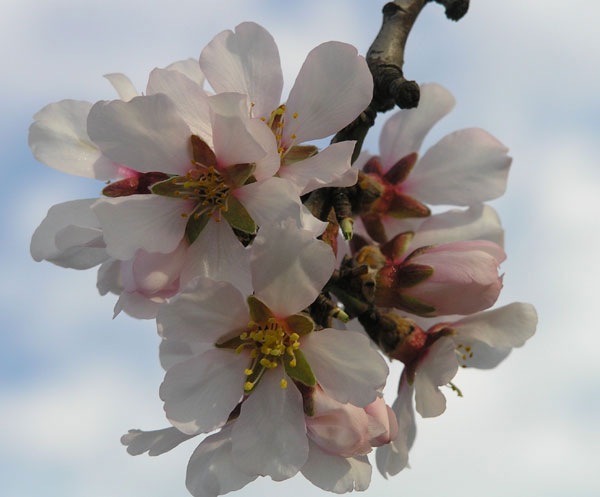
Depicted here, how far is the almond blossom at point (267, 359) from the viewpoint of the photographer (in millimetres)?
1641

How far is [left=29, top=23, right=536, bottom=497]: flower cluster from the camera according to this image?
5.41ft

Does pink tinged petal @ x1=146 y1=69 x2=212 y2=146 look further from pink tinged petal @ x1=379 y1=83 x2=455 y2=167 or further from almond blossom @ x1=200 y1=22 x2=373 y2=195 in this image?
pink tinged petal @ x1=379 y1=83 x2=455 y2=167

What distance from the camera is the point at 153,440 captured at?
192 centimetres

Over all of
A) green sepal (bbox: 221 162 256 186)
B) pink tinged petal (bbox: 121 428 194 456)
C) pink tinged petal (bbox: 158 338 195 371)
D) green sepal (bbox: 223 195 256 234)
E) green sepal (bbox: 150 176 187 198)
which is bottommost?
pink tinged petal (bbox: 121 428 194 456)

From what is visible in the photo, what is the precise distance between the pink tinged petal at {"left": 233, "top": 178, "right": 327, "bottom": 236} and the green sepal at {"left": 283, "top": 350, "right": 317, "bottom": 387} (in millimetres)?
335

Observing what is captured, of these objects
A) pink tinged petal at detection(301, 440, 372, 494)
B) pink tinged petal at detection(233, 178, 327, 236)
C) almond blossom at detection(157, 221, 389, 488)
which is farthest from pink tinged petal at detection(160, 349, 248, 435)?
pink tinged petal at detection(233, 178, 327, 236)

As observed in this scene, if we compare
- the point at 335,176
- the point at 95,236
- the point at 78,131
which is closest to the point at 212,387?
the point at 95,236

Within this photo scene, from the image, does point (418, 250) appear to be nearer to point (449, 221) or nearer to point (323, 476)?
point (449, 221)

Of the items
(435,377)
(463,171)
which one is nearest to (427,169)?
(463,171)

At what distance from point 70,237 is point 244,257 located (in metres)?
0.45

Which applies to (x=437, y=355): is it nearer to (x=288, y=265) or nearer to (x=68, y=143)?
(x=288, y=265)

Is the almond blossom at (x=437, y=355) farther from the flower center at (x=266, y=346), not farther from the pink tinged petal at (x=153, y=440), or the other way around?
the pink tinged petal at (x=153, y=440)

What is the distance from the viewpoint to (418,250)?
2.18 metres

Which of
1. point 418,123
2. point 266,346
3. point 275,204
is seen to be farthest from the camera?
point 418,123
